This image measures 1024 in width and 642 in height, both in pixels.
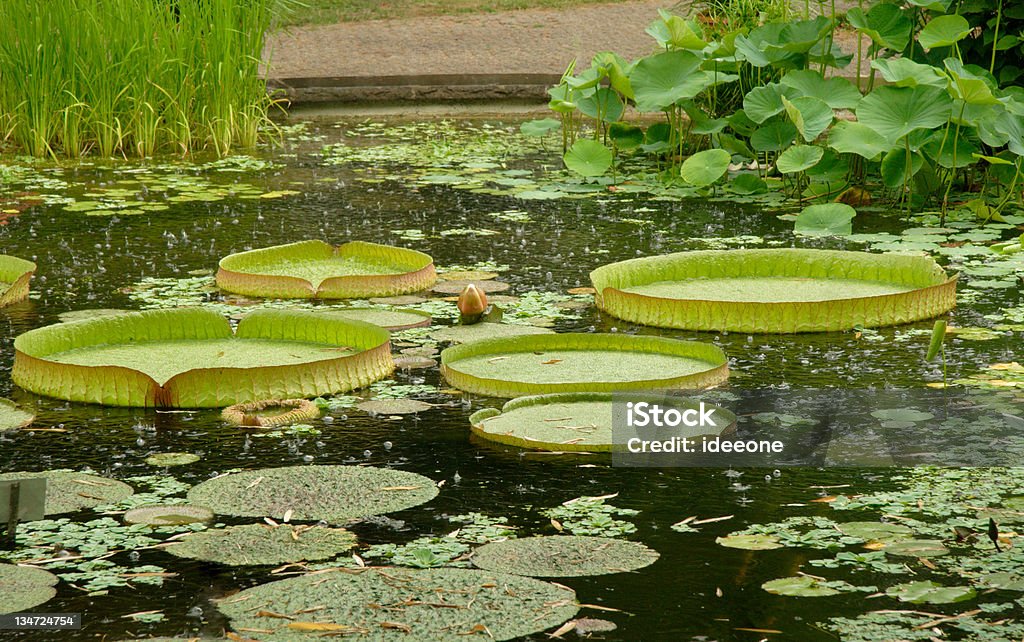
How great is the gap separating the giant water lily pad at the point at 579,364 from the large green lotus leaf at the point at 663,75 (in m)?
3.07

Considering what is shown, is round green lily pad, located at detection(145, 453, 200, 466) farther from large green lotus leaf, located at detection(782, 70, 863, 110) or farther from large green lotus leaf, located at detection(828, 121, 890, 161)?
large green lotus leaf, located at detection(782, 70, 863, 110)

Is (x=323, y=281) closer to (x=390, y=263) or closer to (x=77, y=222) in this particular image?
(x=390, y=263)

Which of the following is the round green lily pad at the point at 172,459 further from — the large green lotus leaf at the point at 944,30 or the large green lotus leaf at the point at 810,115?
the large green lotus leaf at the point at 944,30

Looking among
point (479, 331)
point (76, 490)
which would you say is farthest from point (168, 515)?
point (479, 331)

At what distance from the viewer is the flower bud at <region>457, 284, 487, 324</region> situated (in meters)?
4.54

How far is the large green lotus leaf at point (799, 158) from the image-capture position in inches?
248

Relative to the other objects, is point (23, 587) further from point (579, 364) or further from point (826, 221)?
point (826, 221)

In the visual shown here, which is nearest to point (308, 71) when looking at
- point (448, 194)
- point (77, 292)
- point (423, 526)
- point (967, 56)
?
point (448, 194)

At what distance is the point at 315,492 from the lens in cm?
309

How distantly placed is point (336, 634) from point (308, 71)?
10167 millimetres

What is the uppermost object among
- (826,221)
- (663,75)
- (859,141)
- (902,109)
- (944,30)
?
(944,30)

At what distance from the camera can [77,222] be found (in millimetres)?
6426

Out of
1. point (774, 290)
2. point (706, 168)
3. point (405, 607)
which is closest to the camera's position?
point (405, 607)

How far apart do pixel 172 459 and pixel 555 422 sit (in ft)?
3.02
